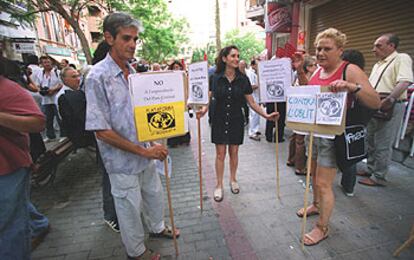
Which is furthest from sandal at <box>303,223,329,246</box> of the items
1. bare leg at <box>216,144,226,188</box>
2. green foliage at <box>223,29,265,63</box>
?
green foliage at <box>223,29,265,63</box>

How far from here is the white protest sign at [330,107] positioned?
1.97 metres

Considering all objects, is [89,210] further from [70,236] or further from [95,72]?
[95,72]

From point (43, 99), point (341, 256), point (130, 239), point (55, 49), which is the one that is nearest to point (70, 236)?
point (130, 239)

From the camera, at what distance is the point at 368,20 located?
5.68 metres

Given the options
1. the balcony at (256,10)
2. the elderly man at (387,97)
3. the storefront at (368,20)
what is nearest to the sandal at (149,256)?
the elderly man at (387,97)

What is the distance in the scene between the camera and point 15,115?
158cm

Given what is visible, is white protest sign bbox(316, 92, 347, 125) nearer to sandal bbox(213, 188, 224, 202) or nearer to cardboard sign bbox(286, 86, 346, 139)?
cardboard sign bbox(286, 86, 346, 139)

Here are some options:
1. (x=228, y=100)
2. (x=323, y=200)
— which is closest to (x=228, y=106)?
(x=228, y=100)

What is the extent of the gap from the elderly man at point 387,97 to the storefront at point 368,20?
1.95 m

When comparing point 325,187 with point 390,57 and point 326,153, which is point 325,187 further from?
point 390,57

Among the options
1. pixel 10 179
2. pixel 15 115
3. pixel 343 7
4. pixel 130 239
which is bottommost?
pixel 130 239

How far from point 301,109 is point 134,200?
5.81 feet

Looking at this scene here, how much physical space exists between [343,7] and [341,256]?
21.9 ft

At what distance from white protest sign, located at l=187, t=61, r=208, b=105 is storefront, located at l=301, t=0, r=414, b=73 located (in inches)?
179
